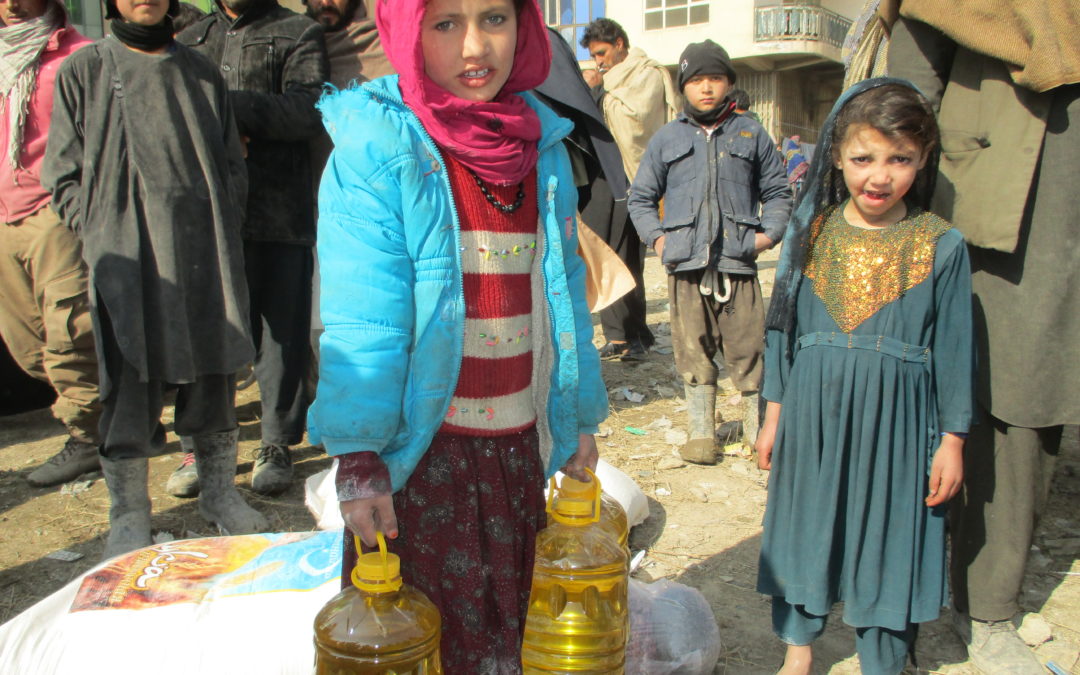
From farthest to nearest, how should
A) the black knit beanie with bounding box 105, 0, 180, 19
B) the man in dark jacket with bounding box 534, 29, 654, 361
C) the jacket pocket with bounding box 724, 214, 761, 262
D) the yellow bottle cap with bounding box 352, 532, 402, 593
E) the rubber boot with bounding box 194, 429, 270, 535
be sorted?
the jacket pocket with bounding box 724, 214, 761, 262 → the man in dark jacket with bounding box 534, 29, 654, 361 → the rubber boot with bounding box 194, 429, 270, 535 → the black knit beanie with bounding box 105, 0, 180, 19 → the yellow bottle cap with bounding box 352, 532, 402, 593

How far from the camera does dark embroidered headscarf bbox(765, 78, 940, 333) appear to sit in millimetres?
2648

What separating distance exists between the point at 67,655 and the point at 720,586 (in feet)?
7.59

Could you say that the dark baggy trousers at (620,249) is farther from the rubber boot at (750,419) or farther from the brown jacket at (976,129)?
the brown jacket at (976,129)

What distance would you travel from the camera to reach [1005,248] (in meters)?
2.66

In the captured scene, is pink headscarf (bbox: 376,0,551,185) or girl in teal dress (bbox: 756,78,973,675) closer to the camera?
pink headscarf (bbox: 376,0,551,185)

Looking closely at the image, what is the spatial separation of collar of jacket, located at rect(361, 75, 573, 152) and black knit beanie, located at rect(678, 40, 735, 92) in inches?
113

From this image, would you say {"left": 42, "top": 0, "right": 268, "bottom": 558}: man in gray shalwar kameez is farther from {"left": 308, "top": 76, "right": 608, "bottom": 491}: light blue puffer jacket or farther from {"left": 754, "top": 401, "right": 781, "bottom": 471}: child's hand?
{"left": 754, "top": 401, "right": 781, "bottom": 471}: child's hand

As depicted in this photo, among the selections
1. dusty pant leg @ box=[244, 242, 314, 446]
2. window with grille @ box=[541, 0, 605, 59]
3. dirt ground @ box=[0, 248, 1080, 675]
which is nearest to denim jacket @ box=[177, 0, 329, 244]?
dusty pant leg @ box=[244, 242, 314, 446]

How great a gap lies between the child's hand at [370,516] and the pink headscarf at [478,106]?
739 mm

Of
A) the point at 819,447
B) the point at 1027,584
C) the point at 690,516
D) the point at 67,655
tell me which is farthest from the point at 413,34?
the point at 1027,584

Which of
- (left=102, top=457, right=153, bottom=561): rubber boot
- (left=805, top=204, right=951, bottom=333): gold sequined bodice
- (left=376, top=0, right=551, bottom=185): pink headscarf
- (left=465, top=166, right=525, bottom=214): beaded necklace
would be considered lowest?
(left=102, top=457, right=153, bottom=561): rubber boot

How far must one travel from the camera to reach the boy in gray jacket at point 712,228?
15.3 feet

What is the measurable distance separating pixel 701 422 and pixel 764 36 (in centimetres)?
2998

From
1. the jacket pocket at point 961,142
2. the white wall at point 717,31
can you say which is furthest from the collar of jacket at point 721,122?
the white wall at point 717,31
